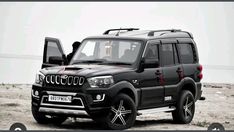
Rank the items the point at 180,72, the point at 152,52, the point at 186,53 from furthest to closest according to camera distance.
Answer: the point at 186,53 → the point at 180,72 → the point at 152,52

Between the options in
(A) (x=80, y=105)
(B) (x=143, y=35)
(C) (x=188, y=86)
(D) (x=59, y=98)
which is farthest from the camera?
(C) (x=188, y=86)

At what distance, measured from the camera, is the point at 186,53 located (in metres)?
18.3

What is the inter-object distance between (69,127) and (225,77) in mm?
23322

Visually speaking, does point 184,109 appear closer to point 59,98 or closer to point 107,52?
point 107,52

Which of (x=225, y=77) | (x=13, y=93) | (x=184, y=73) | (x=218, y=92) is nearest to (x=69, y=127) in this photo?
(x=184, y=73)

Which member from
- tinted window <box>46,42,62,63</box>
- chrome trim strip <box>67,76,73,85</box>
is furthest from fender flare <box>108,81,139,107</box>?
tinted window <box>46,42,62,63</box>

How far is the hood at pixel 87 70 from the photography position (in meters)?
15.2

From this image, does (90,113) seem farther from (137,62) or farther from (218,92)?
(218,92)

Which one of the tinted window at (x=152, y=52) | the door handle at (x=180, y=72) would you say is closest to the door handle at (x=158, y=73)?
the tinted window at (x=152, y=52)

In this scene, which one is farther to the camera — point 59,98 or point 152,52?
point 152,52

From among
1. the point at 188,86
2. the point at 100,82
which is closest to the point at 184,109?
the point at 188,86

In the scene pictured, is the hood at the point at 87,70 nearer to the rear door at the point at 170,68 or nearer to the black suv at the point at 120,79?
the black suv at the point at 120,79

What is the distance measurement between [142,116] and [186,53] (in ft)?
6.24

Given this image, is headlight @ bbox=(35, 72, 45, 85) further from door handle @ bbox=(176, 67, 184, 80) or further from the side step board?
door handle @ bbox=(176, 67, 184, 80)
